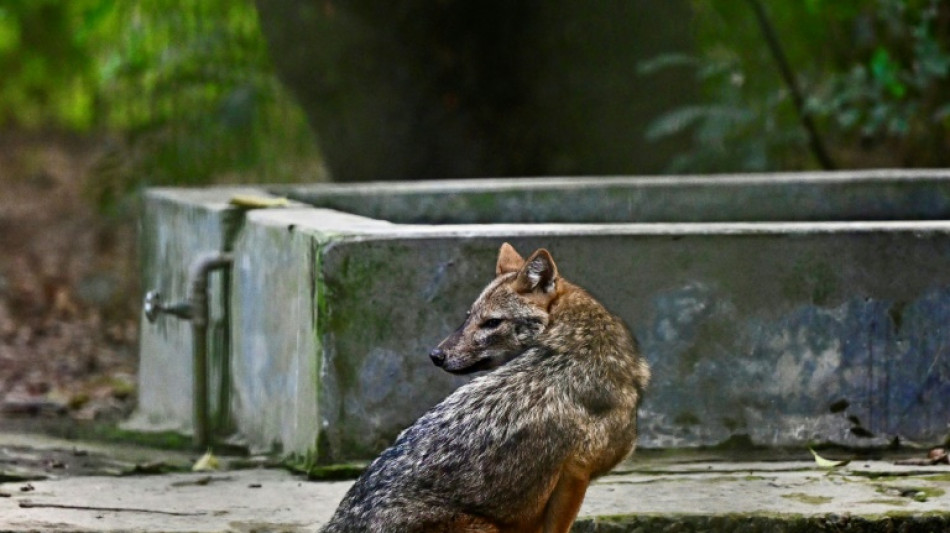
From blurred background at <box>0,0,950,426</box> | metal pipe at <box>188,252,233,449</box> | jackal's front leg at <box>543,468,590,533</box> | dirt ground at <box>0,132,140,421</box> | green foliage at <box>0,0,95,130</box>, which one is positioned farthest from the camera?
green foliage at <box>0,0,95,130</box>

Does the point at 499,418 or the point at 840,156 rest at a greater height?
the point at 840,156

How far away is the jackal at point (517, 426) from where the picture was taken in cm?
430

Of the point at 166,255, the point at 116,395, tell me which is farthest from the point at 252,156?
the point at 166,255

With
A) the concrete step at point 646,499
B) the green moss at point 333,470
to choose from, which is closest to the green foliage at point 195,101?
the concrete step at point 646,499

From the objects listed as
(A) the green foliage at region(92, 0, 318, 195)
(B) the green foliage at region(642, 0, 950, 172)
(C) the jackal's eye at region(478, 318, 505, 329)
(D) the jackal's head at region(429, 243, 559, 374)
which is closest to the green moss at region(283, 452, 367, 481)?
(D) the jackal's head at region(429, 243, 559, 374)

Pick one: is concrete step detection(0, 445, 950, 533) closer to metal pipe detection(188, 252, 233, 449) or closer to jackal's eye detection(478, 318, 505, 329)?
jackal's eye detection(478, 318, 505, 329)

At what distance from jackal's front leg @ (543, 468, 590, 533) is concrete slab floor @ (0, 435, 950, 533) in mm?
460

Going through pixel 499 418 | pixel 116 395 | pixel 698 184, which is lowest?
pixel 116 395

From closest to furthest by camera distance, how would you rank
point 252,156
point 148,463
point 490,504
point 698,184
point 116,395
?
point 490,504, point 148,463, point 698,184, point 116,395, point 252,156

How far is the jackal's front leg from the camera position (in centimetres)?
442

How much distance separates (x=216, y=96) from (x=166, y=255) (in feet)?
17.1

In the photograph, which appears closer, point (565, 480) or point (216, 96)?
point (565, 480)

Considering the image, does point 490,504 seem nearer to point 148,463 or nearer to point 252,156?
point 148,463

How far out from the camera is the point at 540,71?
1159 centimetres
